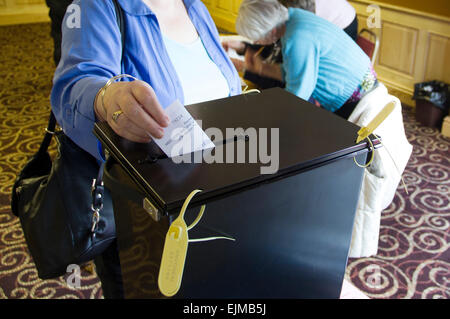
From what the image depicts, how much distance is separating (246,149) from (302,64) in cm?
147

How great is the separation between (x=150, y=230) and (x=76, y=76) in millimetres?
449

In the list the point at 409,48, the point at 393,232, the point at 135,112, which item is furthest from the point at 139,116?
the point at 409,48

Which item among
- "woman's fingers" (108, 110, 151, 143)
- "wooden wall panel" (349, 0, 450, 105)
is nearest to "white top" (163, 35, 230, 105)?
"woman's fingers" (108, 110, 151, 143)

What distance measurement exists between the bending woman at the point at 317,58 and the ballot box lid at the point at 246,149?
1.23 m

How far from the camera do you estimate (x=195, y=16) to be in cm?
127

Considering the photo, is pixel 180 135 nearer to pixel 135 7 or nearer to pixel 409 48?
pixel 135 7

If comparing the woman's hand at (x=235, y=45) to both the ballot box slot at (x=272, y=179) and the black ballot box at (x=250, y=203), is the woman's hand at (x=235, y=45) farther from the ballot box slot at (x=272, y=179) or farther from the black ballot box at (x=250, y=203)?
the ballot box slot at (x=272, y=179)

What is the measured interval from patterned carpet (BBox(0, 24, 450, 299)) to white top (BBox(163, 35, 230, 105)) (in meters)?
1.30

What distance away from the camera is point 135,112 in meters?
0.70

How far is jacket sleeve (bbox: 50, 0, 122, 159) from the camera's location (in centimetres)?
92

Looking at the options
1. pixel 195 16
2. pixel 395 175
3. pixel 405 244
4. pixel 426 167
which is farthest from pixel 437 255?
pixel 195 16
